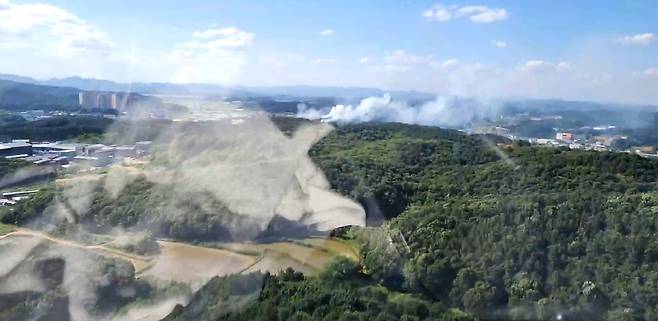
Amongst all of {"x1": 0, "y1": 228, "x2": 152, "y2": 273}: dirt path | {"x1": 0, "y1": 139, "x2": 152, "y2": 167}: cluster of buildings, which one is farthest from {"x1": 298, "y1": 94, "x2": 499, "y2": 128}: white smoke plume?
{"x1": 0, "y1": 228, "x2": 152, "y2": 273}: dirt path

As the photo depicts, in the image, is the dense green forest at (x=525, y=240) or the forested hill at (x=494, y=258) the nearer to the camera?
the forested hill at (x=494, y=258)

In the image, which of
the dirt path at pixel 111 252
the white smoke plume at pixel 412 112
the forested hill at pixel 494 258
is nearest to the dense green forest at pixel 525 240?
the forested hill at pixel 494 258

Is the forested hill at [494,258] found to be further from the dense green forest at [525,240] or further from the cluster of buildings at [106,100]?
the cluster of buildings at [106,100]

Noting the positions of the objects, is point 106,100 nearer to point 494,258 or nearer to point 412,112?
point 412,112

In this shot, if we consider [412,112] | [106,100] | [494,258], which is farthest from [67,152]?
[412,112]

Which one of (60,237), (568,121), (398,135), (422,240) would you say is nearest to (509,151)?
(398,135)
